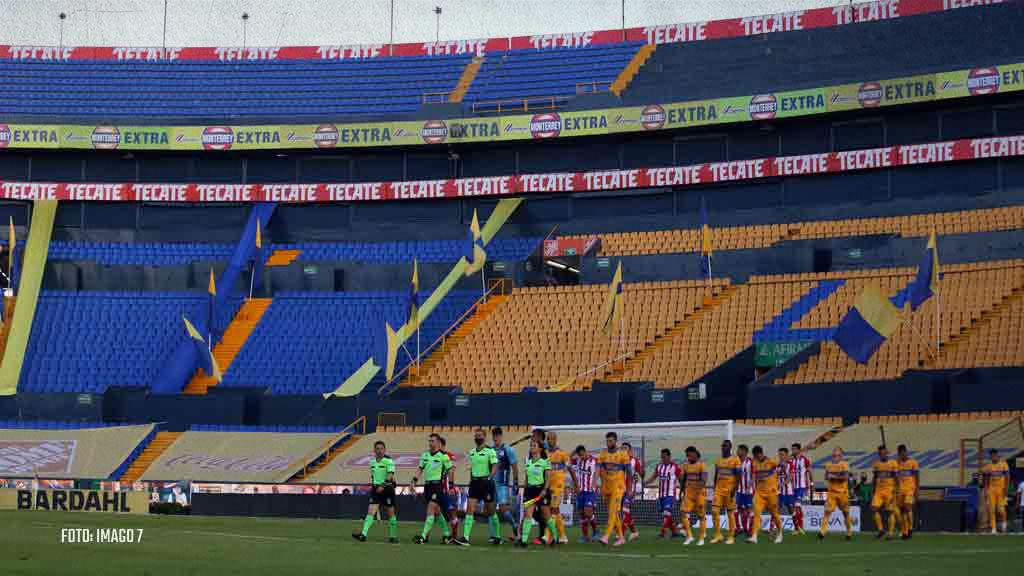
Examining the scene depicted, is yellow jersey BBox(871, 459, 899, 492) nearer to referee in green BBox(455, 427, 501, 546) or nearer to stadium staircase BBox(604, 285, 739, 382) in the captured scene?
referee in green BBox(455, 427, 501, 546)

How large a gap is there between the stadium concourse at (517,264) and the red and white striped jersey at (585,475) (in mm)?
3558

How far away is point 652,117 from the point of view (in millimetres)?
62375

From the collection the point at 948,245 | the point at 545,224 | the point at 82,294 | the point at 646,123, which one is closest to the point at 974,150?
the point at 948,245

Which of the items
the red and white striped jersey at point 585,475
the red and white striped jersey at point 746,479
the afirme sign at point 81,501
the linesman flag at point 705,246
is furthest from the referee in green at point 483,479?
the linesman flag at point 705,246

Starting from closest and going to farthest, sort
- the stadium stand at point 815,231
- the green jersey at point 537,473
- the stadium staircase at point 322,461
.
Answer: the green jersey at point 537,473, the stadium staircase at point 322,461, the stadium stand at point 815,231

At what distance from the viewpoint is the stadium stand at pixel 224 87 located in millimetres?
69812

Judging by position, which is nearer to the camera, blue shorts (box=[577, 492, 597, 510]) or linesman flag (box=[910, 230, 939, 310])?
blue shorts (box=[577, 492, 597, 510])

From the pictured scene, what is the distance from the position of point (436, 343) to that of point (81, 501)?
1887 centimetres

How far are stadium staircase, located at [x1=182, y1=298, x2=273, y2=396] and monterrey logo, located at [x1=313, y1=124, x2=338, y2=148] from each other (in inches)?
297

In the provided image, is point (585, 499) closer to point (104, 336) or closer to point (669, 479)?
point (669, 479)

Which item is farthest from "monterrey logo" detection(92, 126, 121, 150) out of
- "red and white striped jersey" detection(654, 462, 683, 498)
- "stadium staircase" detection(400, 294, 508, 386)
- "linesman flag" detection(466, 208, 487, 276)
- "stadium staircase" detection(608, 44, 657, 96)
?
"red and white striped jersey" detection(654, 462, 683, 498)

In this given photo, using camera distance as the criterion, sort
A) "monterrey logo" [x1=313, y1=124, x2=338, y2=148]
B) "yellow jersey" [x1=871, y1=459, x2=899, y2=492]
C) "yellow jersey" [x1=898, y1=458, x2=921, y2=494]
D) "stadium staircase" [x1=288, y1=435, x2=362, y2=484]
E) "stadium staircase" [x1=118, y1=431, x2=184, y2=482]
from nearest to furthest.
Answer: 1. "yellow jersey" [x1=898, y1=458, x2=921, y2=494]
2. "yellow jersey" [x1=871, y1=459, x2=899, y2=492]
3. "stadium staircase" [x1=288, y1=435, x2=362, y2=484]
4. "stadium staircase" [x1=118, y1=431, x2=184, y2=482]
5. "monterrey logo" [x1=313, y1=124, x2=338, y2=148]

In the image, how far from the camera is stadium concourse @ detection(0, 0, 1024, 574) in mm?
44875

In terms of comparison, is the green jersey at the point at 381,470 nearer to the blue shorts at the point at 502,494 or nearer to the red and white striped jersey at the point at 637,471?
the blue shorts at the point at 502,494
